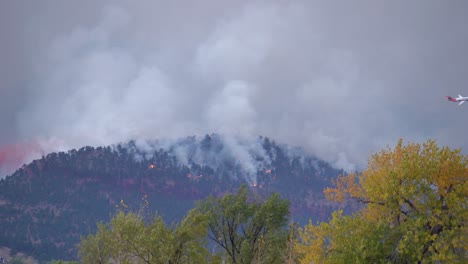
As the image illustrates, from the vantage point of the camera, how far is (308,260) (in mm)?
37688

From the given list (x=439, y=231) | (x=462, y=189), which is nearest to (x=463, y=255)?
(x=439, y=231)

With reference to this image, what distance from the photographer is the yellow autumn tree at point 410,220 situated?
32.2 meters

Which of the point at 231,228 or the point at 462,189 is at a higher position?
the point at 231,228

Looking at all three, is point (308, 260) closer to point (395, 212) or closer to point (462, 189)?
point (395, 212)

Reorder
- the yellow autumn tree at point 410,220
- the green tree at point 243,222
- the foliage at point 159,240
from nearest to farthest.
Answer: the yellow autumn tree at point 410,220 → the foliage at point 159,240 → the green tree at point 243,222

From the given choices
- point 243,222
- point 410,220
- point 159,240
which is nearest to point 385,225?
point 410,220

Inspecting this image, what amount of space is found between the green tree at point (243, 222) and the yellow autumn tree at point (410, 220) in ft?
120

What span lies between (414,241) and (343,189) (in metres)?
A: 13.3

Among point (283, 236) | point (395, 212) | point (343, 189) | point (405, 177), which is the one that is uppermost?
point (283, 236)

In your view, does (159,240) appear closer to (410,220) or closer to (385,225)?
(385,225)

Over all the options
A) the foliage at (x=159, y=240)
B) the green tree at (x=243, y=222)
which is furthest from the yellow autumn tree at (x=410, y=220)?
the green tree at (x=243, y=222)

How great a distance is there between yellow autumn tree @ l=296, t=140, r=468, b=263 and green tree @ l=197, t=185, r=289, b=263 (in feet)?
120

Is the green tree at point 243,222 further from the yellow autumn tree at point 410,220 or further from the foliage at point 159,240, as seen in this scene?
the yellow autumn tree at point 410,220

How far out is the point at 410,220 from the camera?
1316 inches
